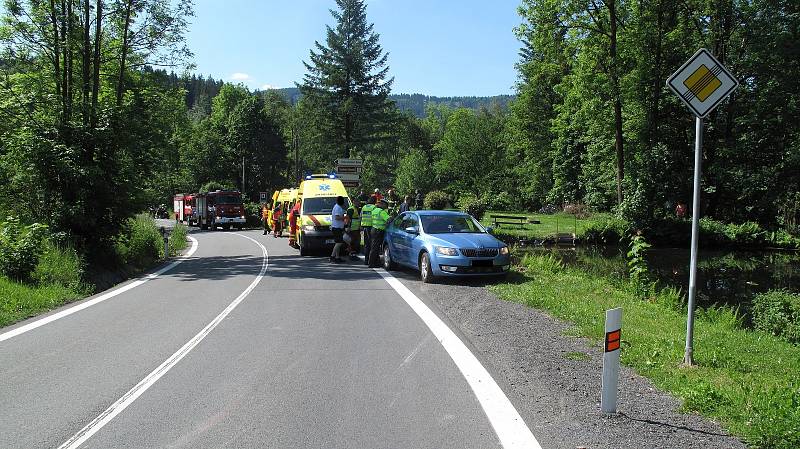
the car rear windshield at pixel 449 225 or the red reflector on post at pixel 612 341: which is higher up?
the car rear windshield at pixel 449 225

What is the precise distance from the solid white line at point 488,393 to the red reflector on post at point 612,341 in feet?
3.03

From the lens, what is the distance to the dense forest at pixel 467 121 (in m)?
15.6

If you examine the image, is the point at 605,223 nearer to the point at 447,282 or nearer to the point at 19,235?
the point at 447,282

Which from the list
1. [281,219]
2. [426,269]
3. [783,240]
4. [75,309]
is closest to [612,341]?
[426,269]

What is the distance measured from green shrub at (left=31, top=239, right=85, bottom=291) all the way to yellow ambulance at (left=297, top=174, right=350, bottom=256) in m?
7.70

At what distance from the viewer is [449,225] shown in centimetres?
1391

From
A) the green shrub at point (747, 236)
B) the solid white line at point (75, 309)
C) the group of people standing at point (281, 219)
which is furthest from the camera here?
the green shrub at point (747, 236)

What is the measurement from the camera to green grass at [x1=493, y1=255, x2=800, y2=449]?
4504 millimetres

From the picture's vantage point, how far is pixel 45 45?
1734cm

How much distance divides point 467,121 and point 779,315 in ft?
214

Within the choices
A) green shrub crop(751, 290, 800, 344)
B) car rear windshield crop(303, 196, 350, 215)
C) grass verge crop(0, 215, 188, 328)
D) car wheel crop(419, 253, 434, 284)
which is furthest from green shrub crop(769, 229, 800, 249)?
grass verge crop(0, 215, 188, 328)

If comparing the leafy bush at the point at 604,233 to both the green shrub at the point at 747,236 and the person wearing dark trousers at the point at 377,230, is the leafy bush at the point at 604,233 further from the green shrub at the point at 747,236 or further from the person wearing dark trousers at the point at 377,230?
the person wearing dark trousers at the point at 377,230


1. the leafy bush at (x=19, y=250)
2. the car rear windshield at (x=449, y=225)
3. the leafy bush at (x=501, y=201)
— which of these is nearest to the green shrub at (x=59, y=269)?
the leafy bush at (x=19, y=250)

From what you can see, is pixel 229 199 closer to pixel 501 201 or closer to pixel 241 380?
pixel 501 201
